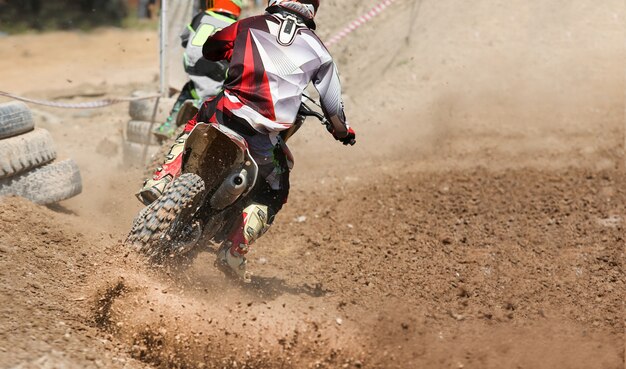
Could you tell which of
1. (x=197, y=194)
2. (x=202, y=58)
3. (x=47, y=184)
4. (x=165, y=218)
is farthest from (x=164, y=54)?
(x=165, y=218)

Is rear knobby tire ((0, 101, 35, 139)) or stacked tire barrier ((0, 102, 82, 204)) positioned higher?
rear knobby tire ((0, 101, 35, 139))

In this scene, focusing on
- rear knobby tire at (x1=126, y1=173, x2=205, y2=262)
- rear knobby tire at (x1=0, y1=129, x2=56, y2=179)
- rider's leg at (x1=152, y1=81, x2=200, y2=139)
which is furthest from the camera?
rider's leg at (x1=152, y1=81, x2=200, y2=139)

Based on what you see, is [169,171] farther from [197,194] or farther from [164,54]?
[164,54]

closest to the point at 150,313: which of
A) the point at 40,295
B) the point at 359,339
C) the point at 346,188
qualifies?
the point at 40,295

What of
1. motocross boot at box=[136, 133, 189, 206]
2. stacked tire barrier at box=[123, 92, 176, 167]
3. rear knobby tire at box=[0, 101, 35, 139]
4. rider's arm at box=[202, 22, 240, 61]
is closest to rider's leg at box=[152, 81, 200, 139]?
stacked tire barrier at box=[123, 92, 176, 167]

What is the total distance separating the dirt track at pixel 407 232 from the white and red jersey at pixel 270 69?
1131 mm

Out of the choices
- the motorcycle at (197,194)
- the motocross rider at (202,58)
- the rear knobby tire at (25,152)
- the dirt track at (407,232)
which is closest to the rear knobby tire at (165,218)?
the motorcycle at (197,194)

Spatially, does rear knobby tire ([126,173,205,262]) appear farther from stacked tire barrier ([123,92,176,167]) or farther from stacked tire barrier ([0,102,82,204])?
stacked tire barrier ([123,92,176,167])

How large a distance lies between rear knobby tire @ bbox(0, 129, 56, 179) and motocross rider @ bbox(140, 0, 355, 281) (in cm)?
171

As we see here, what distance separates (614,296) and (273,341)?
268cm

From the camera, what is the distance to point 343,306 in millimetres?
5781

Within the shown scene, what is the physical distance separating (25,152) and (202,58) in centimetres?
179

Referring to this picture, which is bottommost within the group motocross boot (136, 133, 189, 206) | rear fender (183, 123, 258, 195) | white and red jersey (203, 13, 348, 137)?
motocross boot (136, 133, 189, 206)

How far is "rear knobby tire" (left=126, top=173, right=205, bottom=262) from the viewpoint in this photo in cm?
465
